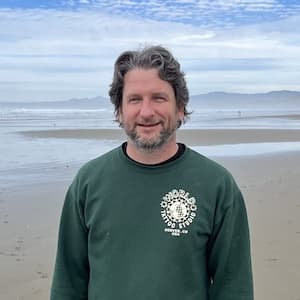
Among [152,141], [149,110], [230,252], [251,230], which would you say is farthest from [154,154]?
[251,230]

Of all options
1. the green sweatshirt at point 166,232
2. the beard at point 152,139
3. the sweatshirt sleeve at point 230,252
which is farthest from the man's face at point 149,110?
the sweatshirt sleeve at point 230,252

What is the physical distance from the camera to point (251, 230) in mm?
6805

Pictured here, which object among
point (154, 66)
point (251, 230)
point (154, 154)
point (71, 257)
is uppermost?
point (154, 66)

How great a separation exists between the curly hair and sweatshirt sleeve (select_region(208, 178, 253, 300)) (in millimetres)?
457

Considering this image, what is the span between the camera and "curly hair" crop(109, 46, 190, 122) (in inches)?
88.8

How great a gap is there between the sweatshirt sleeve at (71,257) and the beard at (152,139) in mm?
331

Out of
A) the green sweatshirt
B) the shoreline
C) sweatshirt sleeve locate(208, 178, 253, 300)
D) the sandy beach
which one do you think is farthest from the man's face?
the shoreline

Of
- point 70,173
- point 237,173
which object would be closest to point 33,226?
point 70,173

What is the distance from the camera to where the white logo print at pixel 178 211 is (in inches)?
86.5

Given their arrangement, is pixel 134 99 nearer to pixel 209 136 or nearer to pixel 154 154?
pixel 154 154

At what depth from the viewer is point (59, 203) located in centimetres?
884

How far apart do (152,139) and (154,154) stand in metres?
0.07

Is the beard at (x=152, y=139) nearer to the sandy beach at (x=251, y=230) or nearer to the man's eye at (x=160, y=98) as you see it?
the man's eye at (x=160, y=98)

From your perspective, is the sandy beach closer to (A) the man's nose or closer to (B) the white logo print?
(B) the white logo print
